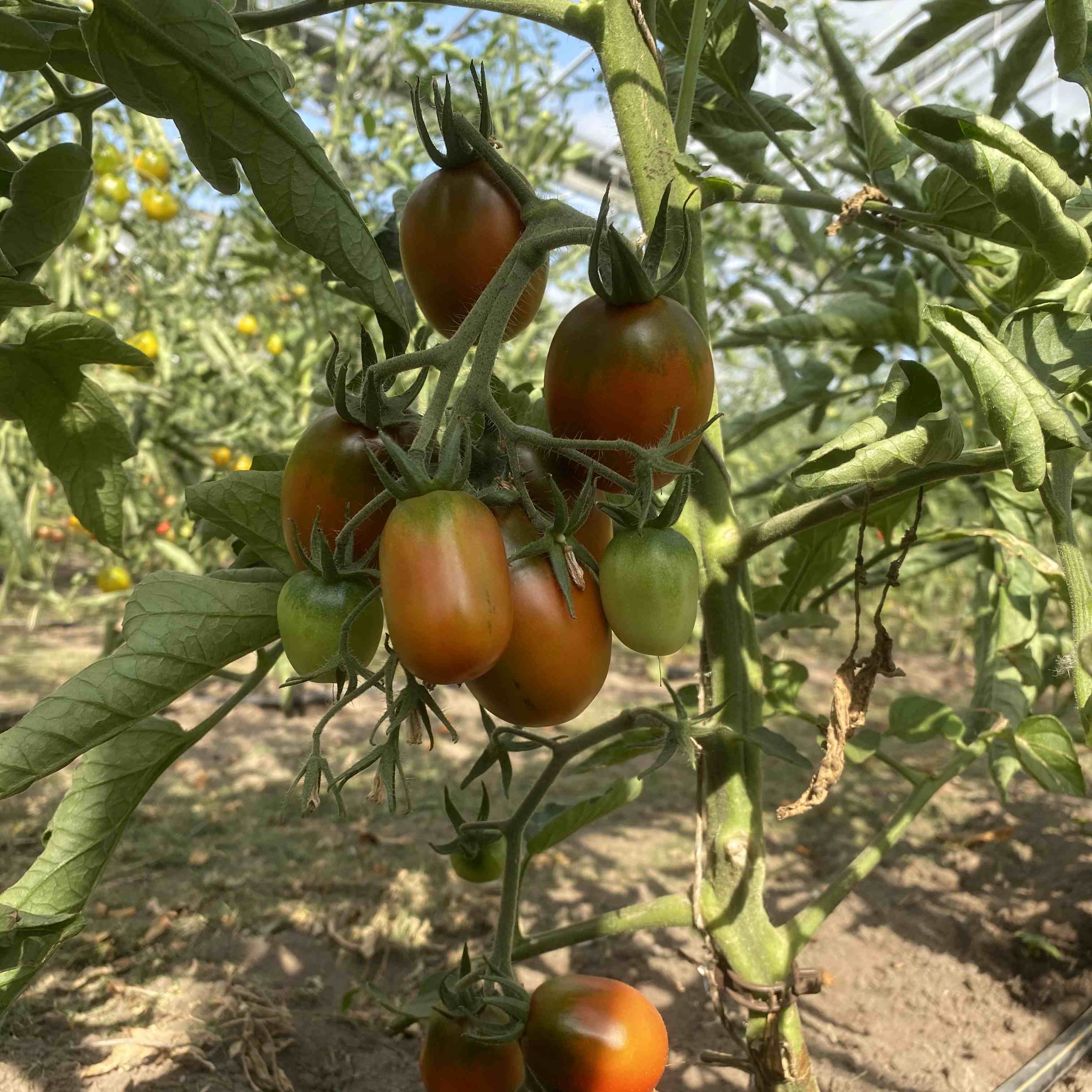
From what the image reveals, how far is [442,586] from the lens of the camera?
17.2 inches

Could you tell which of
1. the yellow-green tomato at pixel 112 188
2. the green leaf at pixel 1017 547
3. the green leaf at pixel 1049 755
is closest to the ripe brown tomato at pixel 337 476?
the green leaf at pixel 1017 547

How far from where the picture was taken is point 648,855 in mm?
1980

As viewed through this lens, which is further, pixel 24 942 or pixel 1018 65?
pixel 1018 65

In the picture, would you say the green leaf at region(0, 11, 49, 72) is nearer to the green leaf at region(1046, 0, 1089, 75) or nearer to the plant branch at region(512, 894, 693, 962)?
the green leaf at region(1046, 0, 1089, 75)

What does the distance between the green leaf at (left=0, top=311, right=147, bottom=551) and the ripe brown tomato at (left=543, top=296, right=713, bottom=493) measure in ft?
1.28

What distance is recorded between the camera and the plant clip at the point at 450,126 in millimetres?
594

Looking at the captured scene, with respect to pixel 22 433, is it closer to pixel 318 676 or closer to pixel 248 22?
pixel 248 22

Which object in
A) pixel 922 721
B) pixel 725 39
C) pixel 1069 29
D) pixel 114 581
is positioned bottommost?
pixel 114 581

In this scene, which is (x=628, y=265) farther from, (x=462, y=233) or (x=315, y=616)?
(x=315, y=616)

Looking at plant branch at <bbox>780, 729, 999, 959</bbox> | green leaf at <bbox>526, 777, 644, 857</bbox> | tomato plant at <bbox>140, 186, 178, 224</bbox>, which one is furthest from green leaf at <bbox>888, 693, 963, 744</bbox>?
tomato plant at <bbox>140, 186, 178, 224</bbox>

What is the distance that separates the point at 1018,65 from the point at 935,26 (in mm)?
128

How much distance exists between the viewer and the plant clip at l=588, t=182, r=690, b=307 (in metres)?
0.52

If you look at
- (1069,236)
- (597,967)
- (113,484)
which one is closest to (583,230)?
(1069,236)

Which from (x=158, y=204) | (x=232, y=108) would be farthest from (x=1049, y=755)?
(x=158, y=204)
